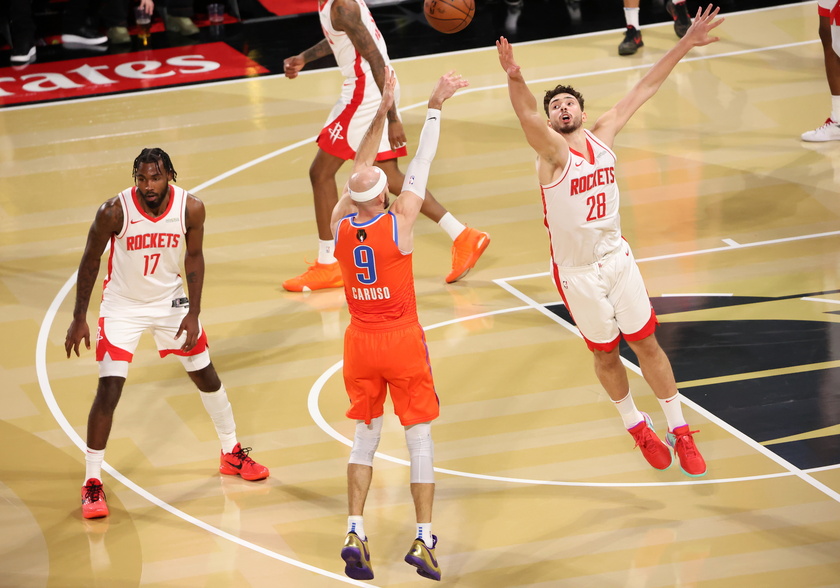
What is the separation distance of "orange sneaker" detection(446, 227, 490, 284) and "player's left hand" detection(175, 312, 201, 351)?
3.15 meters

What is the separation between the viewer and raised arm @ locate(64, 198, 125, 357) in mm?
6504

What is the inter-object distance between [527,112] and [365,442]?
190cm

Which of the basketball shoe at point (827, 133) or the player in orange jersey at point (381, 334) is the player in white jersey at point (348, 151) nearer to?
the player in orange jersey at point (381, 334)

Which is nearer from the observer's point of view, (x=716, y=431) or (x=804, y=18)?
(x=716, y=431)

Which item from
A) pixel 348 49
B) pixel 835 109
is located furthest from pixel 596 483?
pixel 835 109

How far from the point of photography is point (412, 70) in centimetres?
1407

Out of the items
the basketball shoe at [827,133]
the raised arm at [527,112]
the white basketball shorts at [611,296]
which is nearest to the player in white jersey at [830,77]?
the basketball shoe at [827,133]

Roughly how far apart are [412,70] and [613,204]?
8025 millimetres

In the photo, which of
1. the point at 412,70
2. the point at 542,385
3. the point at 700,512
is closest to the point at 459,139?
the point at 412,70

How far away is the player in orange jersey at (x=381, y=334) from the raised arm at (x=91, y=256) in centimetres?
131

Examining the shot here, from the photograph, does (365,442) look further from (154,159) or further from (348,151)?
(348,151)

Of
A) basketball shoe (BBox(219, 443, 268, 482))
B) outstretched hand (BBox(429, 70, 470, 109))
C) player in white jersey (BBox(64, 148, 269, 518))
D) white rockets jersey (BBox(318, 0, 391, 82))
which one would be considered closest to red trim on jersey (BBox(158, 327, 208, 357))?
player in white jersey (BBox(64, 148, 269, 518))

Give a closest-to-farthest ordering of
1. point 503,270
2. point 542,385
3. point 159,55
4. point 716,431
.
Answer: point 716,431 < point 542,385 < point 503,270 < point 159,55

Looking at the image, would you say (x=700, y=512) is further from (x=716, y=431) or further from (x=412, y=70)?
(x=412, y=70)
